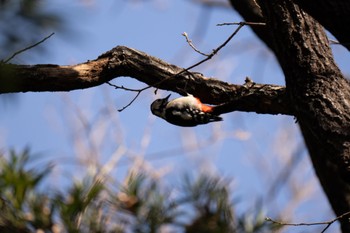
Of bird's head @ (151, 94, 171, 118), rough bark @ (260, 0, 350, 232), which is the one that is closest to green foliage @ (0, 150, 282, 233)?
rough bark @ (260, 0, 350, 232)

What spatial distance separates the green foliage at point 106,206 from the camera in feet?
7.04

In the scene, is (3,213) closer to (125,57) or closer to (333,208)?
(125,57)

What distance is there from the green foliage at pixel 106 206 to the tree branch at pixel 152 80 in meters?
0.88

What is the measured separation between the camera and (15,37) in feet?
5.16

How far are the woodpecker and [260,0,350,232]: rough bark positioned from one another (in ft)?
3.26

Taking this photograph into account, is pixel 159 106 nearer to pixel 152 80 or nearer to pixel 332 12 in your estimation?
pixel 152 80

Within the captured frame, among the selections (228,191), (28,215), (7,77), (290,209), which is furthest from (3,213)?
(290,209)

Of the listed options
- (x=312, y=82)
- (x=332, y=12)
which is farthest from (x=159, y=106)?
(x=332, y=12)

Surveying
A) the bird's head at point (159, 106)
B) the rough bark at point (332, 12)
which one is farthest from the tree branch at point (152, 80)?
the rough bark at point (332, 12)

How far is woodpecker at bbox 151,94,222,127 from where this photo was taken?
3.99 m

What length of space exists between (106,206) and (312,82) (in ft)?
3.93

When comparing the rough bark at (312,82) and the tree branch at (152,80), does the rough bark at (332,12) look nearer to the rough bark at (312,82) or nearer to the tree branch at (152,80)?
the rough bark at (312,82)

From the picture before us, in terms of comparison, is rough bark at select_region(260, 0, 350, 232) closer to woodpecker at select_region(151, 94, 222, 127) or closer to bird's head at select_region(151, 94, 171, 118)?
woodpecker at select_region(151, 94, 222, 127)

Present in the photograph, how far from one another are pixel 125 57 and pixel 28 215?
1447 mm
